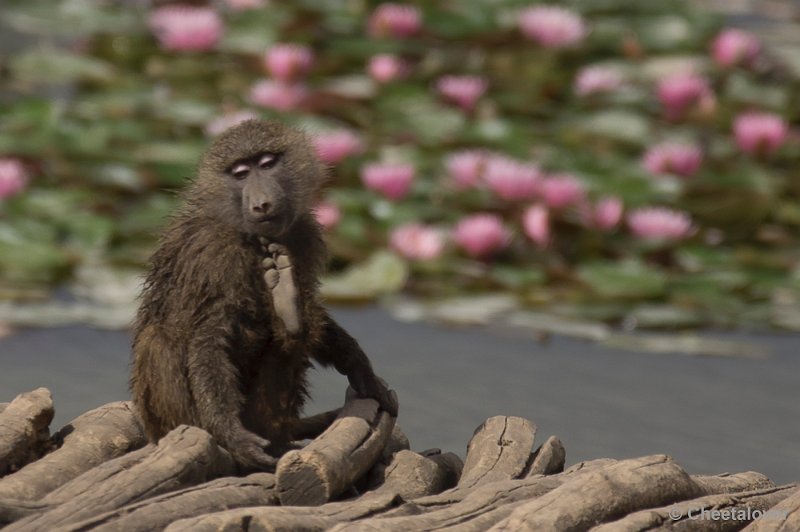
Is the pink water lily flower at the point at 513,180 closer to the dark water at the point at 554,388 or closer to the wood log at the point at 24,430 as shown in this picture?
the dark water at the point at 554,388

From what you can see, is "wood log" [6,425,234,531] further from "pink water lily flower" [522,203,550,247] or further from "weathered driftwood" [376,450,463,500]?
"pink water lily flower" [522,203,550,247]

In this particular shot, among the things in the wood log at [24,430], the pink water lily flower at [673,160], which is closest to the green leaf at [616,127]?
the pink water lily flower at [673,160]

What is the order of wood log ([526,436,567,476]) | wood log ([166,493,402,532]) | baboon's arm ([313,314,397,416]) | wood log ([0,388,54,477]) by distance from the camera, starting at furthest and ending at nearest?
baboon's arm ([313,314,397,416]), wood log ([526,436,567,476]), wood log ([0,388,54,477]), wood log ([166,493,402,532])

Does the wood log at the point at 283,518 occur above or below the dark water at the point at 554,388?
below

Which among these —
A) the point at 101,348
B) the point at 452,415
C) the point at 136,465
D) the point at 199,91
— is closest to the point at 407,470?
the point at 136,465

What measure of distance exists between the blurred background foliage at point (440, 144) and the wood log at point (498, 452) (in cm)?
184

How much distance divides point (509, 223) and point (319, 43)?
244 centimetres

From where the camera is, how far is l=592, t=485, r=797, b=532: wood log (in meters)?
3.26

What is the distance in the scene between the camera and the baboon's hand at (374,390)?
12.6 feet

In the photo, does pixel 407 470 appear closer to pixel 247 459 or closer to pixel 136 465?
pixel 247 459

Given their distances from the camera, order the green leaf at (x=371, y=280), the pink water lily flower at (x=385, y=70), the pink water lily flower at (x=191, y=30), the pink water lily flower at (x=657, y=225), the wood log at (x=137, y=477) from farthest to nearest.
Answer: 1. the pink water lily flower at (x=191, y=30)
2. the pink water lily flower at (x=385, y=70)
3. the pink water lily flower at (x=657, y=225)
4. the green leaf at (x=371, y=280)
5. the wood log at (x=137, y=477)

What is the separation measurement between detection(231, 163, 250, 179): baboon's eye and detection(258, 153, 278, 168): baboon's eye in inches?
1.5

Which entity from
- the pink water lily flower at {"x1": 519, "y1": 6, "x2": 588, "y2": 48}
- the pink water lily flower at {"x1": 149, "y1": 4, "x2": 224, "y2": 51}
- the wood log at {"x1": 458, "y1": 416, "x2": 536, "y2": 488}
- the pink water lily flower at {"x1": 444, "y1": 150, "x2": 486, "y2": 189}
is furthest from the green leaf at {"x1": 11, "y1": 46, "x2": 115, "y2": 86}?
the wood log at {"x1": 458, "y1": 416, "x2": 536, "y2": 488}

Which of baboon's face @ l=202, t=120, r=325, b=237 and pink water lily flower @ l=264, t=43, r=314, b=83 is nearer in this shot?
baboon's face @ l=202, t=120, r=325, b=237
